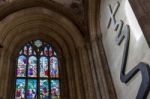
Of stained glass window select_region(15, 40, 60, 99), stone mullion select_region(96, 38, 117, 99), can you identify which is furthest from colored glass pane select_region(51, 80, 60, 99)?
stone mullion select_region(96, 38, 117, 99)

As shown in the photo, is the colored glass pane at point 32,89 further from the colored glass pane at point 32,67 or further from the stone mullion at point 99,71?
the stone mullion at point 99,71

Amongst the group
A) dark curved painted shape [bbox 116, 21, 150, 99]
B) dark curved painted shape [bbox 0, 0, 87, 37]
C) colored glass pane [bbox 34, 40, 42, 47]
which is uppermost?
dark curved painted shape [bbox 0, 0, 87, 37]

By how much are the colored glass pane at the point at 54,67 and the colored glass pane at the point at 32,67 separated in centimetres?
68

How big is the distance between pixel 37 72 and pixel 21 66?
76 cm

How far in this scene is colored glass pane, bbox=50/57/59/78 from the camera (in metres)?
10.6

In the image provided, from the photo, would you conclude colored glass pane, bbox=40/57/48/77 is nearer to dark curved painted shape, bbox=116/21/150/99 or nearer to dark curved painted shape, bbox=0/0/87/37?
dark curved painted shape, bbox=0/0/87/37

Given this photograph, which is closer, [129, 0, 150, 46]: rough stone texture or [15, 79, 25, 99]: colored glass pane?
[129, 0, 150, 46]: rough stone texture

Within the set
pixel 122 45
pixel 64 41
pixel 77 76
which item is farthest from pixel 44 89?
pixel 122 45

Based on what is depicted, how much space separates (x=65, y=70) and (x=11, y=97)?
8.06 ft

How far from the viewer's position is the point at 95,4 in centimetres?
1046

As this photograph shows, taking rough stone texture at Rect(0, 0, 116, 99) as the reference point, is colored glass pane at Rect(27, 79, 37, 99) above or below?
below

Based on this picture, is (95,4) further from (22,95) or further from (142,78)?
(142,78)

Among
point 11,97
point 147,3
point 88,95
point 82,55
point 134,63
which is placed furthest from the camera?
point 82,55

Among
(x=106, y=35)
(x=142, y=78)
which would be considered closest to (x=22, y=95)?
(x=106, y=35)
